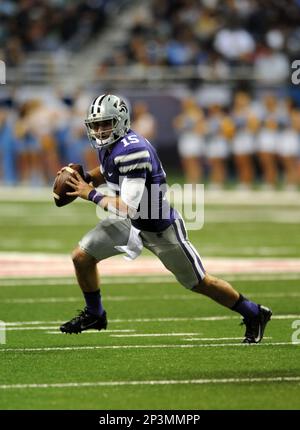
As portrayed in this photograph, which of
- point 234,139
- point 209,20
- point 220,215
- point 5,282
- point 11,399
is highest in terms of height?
point 209,20

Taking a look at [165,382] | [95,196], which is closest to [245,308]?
[95,196]

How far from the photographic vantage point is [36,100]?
2511 cm

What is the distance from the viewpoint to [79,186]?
7668 millimetres

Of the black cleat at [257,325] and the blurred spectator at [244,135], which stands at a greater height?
the blurred spectator at [244,135]

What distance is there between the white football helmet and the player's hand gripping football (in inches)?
10.1

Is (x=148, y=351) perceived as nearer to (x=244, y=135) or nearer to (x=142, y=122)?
(x=244, y=135)

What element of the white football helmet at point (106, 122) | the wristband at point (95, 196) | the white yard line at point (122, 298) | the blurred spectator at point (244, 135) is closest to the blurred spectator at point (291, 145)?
the blurred spectator at point (244, 135)

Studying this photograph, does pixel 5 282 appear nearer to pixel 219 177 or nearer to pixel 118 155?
pixel 118 155

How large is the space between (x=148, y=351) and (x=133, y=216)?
0.88m

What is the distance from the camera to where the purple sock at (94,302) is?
8125 millimetres

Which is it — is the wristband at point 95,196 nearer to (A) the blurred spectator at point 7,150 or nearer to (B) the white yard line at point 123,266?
(B) the white yard line at point 123,266

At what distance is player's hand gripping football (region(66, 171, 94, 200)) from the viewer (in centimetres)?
762

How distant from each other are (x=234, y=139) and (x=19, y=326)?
15.3 metres

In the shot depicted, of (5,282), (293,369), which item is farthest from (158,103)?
(293,369)
